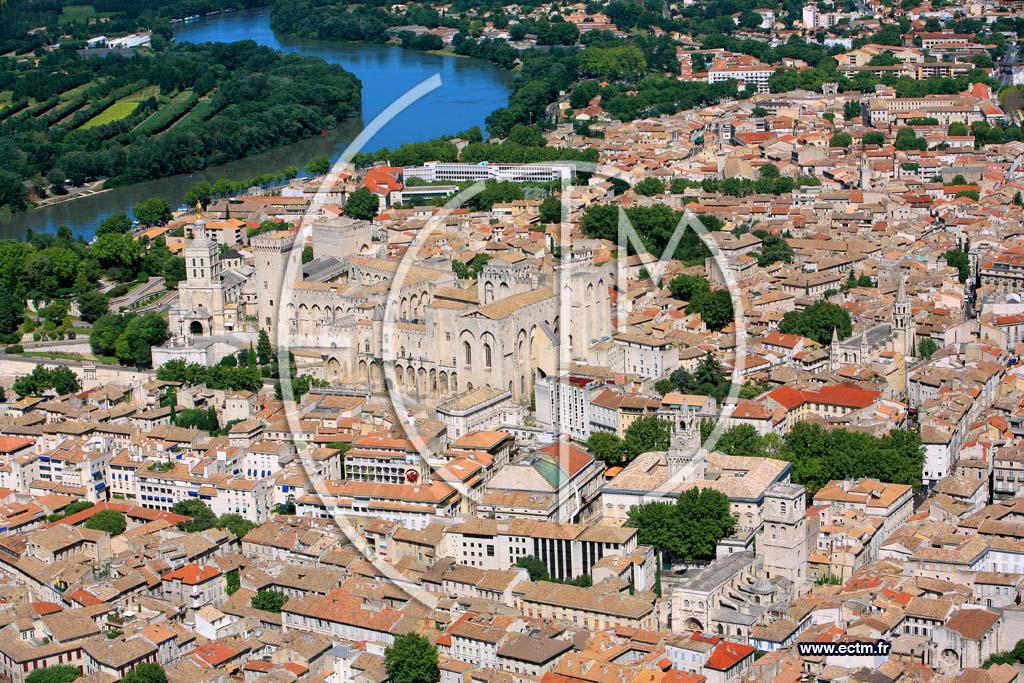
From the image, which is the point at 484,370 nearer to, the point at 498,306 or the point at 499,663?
the point at 498,306

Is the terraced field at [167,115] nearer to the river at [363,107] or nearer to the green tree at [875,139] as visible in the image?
the river at [363,107]

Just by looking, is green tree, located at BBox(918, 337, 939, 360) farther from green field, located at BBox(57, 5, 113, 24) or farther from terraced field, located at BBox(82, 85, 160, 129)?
green field, located at BBox(57, 5, 113, 24)

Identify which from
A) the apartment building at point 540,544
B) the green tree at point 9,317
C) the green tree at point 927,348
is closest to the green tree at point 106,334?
the green tree at point 9,317

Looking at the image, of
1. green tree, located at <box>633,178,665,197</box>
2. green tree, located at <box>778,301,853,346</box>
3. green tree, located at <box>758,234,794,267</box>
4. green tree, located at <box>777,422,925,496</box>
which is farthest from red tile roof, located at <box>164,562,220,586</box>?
green tree, located at <box>633,178,665,197</box>

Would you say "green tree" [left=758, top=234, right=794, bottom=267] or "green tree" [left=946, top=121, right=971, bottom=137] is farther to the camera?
"green tree" [left=946, top=121, right=971, bottom=137]

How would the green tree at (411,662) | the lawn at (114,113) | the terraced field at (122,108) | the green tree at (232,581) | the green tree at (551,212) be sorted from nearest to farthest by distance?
1. the green tree at (411,662)
2. the green tree at (232,581)
3. the green tree at (551,212)
4. the lawn at (114,113)
5. the terraced field at (122,108)

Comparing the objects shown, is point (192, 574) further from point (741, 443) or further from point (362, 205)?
point (362, 205)
